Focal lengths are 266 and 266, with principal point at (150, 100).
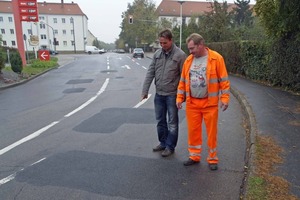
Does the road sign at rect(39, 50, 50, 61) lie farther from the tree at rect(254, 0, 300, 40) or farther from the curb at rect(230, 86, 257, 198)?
the curb at rect(230, 86, 257, 198)

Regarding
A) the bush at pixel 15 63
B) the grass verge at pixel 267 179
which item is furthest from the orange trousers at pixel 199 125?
the bush at pixel 15 63

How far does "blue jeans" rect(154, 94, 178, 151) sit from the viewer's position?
435 centimetres

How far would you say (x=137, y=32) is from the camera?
6119cm

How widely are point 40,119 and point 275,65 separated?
8427mm

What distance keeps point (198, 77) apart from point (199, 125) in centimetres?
75

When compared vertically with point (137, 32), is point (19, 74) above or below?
below

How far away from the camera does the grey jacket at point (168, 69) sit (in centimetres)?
421

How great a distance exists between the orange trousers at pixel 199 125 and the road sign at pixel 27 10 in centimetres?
2243

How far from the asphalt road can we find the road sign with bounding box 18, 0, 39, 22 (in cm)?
1732

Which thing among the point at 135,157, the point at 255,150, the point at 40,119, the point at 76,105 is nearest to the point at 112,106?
the point at 76,105

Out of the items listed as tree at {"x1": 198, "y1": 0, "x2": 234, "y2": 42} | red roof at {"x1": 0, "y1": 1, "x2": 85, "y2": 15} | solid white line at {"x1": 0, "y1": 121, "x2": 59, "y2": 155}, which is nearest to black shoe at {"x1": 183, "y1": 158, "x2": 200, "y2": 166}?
solid white line at {"x1": 0, "y1": 121, "x2": 59, "y2": 155}

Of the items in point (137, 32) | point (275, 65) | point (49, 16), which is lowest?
point (275, 65)

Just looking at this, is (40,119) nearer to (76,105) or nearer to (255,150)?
(76,105)

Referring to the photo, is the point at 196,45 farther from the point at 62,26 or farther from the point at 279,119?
the point at 62,26
